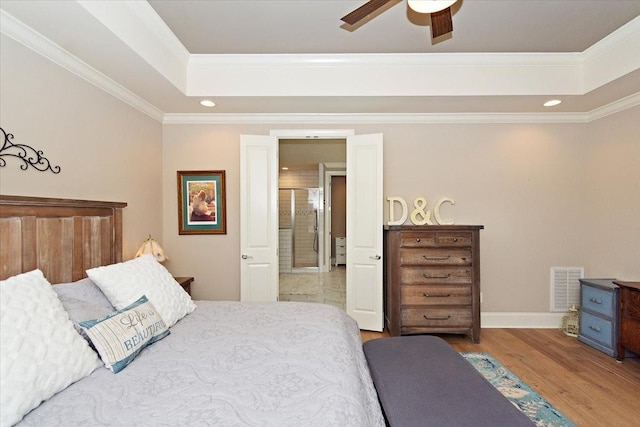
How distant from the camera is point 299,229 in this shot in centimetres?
693

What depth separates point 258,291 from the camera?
→ 3420mm

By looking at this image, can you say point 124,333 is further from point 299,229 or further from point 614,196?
point 299,229

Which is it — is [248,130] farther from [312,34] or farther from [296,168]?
[296,168]

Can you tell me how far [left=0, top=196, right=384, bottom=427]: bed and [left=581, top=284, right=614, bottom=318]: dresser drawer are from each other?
2569 millimetres

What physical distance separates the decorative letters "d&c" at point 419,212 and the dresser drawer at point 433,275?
540 mm

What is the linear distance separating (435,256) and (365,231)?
0.77 metres

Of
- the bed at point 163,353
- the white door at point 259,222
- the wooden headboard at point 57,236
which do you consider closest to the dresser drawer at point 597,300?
the bed at point 163,353

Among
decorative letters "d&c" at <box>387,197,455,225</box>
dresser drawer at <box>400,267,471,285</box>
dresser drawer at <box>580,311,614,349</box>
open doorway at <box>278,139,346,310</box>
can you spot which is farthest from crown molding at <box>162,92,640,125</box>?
open doorway at <box>278,139,346,310</box>

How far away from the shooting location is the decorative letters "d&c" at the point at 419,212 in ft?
11.2

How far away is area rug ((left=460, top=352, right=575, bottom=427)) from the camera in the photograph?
1970 mm

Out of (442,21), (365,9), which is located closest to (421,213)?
(442,21)

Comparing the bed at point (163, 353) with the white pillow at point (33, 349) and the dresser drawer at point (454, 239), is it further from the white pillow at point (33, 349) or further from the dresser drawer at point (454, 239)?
the dresser drawer at point (454, 239)

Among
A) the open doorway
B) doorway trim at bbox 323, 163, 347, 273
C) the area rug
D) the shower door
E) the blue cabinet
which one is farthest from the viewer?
the shower door

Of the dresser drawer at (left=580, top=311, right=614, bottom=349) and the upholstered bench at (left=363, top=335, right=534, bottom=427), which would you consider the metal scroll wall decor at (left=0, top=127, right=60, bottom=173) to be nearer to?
the upholstered bench at (left=363, top=335, right=534, bottom=427)
